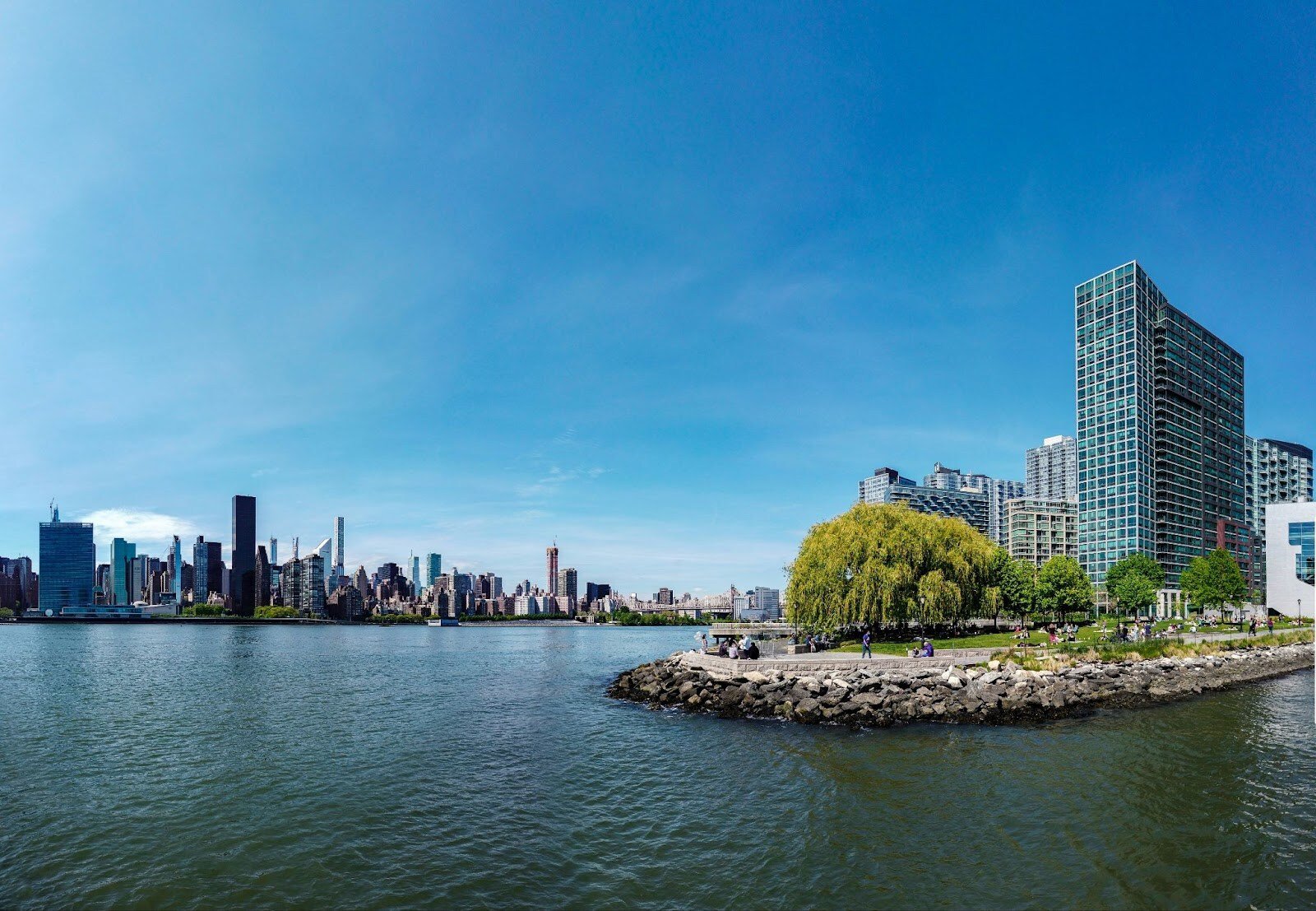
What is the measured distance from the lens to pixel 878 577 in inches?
2079

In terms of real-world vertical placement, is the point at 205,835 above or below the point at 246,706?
above

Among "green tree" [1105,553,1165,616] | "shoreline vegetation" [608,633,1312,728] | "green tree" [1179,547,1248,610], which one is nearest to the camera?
"shoreline vegetation" [608,633,1312,728]

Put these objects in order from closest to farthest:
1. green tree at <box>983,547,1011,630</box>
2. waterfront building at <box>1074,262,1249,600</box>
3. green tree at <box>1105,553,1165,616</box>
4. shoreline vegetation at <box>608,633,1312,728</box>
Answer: shoreline vegetation at <box>608,633,1312,728</box>
green tree at <box>983,547,1011,630</box>
green tree at <box>1105,553,1165,616</box>
waterfront building at <box>1074,262,1249,600</box>

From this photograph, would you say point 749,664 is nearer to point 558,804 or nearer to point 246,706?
point 558,804

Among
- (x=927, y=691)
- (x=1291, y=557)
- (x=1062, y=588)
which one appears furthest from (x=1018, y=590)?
(x=1291, y=557)

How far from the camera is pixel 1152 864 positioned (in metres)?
17.8

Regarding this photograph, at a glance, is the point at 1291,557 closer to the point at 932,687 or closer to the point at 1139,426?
the point at 1139,426

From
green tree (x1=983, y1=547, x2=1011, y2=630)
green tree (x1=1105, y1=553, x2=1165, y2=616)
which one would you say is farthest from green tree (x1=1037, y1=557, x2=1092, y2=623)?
green tree (x1=1105, y1=553, x2=1165, y2=616)

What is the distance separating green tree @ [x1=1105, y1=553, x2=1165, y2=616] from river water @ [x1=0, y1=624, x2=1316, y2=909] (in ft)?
206

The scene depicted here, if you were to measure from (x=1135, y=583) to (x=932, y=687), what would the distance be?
79.0 m

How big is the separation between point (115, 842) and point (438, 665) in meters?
65.2

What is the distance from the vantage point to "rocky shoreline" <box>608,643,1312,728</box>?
36.5 metres

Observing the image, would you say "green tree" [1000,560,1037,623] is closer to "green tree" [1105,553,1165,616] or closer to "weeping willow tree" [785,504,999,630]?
"green tree" [1105,553,1165,616]

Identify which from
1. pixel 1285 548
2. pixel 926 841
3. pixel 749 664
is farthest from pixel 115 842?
pixel 1285 548
